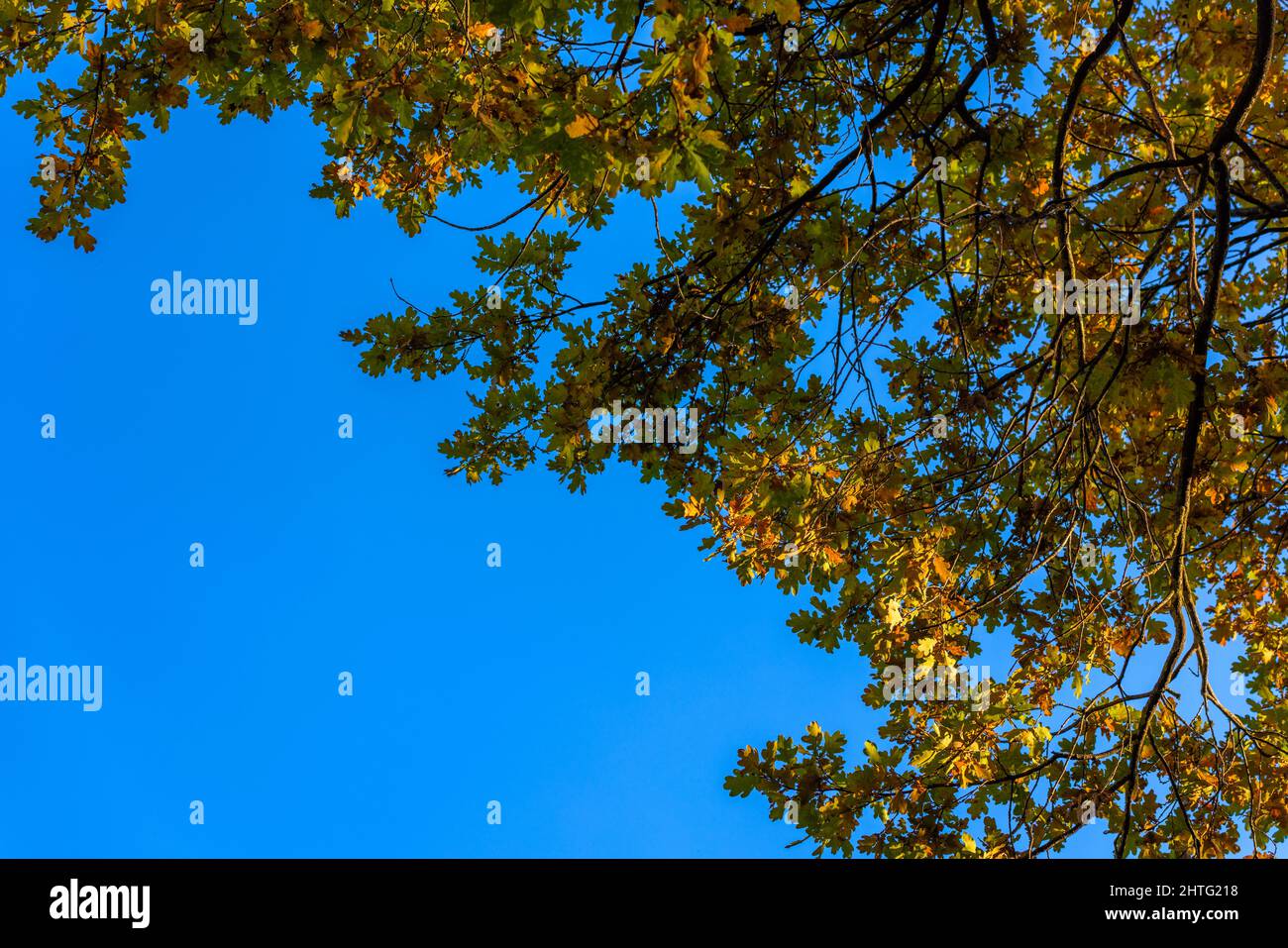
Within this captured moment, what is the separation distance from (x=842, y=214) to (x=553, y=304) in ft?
5.79

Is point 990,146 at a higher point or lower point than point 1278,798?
higher

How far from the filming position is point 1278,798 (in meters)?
4.92

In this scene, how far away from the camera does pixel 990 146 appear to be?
525 centimetres

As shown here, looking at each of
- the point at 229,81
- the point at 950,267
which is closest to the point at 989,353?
the point at 950,267

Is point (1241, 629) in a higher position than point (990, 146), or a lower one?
lower

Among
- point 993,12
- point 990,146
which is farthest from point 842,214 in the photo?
point 993,12

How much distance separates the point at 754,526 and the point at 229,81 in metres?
3.31

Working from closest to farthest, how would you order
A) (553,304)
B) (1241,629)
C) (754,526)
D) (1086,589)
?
(754,526)
(553,304)
(1086,589)
(1241,629)

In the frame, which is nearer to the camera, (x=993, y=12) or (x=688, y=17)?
(x=688, y=17)
